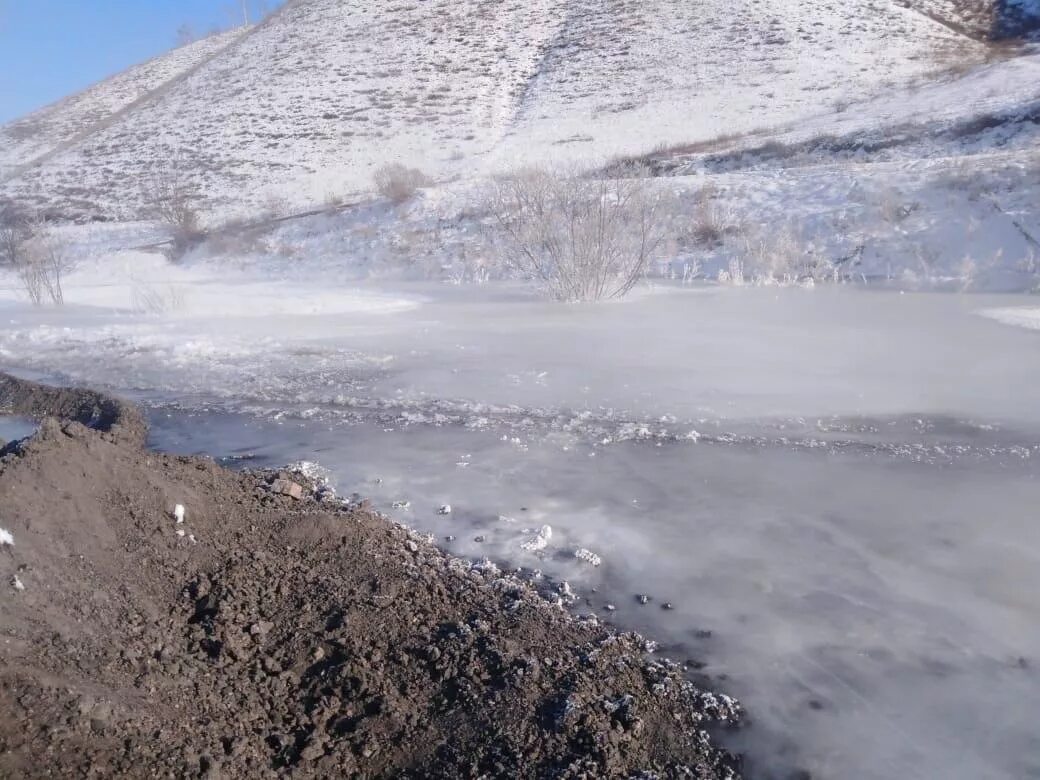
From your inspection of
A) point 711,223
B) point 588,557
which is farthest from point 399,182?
point 588,557

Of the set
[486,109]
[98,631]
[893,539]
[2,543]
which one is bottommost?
[893,539]

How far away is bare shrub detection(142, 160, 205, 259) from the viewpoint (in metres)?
27.2

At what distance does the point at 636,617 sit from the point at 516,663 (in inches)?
32.7

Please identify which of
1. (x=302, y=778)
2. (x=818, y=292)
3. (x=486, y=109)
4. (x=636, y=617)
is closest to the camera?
(x=302, y=778)

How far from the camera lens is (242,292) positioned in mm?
18656

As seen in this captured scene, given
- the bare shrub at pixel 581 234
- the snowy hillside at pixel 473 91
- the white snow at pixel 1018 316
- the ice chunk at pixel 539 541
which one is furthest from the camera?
the snowy hillside at pixel 473 91

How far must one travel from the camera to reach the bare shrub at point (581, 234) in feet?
47.6

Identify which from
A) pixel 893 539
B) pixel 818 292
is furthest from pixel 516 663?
pixel 818 292

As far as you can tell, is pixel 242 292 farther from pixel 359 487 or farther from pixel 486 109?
pixel 486 109

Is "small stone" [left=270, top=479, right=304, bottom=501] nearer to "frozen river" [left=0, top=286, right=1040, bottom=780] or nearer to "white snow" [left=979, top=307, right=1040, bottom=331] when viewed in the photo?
"frozen river" [left=0, top=286, right=1040, bottom=780]

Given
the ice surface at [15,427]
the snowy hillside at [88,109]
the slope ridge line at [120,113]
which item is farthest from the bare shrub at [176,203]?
the ice surface at [15,427]

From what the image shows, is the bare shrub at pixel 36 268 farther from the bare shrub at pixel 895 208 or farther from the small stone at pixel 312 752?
the bare shrub at pixel 895 208

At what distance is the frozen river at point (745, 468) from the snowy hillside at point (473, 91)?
19942 mm

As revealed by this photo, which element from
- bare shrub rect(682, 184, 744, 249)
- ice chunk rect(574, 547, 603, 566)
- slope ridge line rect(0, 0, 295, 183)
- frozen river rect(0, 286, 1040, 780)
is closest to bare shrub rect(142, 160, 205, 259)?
slope ridge line rect(0, 0, 295, 183)
